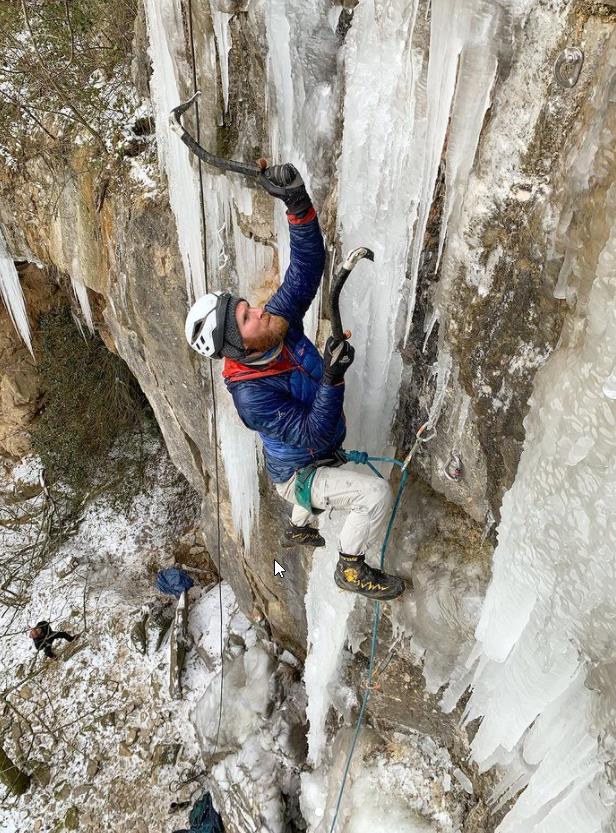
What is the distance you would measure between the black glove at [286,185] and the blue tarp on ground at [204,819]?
520 cm

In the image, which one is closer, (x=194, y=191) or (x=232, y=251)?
(x=194, y=191)

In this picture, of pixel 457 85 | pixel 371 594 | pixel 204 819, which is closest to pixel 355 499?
pixel 371 594

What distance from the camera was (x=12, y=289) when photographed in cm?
671

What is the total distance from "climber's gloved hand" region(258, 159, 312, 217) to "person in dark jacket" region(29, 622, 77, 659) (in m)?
6.77

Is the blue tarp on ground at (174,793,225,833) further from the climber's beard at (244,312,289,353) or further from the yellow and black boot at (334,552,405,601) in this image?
the climber's beard at (244,312,289,353)

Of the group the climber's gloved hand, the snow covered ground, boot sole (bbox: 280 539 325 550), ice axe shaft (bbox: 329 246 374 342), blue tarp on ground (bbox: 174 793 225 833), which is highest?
the climber's gloved hand

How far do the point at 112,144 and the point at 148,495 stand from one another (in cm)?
569

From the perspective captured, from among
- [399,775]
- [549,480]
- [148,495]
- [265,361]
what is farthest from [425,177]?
[148,495]

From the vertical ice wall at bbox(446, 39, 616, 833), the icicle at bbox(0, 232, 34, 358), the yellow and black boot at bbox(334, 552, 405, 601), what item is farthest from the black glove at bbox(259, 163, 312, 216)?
the icicle at bbox(0, 232, 34, 358)

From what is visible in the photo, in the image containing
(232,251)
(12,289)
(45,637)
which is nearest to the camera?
(232,251)

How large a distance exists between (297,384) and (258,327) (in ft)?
1.14

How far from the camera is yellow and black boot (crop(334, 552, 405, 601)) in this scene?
9.12ft

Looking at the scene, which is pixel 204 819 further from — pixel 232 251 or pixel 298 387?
pixel 232 251

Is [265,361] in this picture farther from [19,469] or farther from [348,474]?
[19,469]
